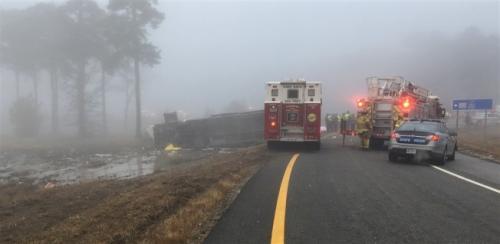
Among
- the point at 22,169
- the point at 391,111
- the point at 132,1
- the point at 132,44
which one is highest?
the point at 132,1

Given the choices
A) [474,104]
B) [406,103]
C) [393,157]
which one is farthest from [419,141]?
[474,104]

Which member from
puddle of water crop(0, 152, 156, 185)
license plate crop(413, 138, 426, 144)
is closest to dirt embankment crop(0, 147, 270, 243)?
license plate crop(413, 138, 426, 144)

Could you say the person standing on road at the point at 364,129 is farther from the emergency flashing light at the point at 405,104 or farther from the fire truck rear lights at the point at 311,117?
the fire truck rear lights at the point at 311,117

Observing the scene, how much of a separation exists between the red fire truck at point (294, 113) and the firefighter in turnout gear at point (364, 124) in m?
2.08

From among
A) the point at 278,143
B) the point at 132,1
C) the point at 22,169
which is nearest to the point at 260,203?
the point at 278,143

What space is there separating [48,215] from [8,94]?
10119 centimetres

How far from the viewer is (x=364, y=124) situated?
2297 centimetres

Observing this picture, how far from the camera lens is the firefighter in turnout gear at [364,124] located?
22906 mm

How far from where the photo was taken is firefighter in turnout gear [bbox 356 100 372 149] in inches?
902

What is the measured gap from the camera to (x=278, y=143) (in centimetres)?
2347

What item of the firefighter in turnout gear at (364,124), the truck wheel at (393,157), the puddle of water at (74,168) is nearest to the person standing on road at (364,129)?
the firefighter in turnout gear at (364,124)

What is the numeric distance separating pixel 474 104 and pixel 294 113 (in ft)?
46.5

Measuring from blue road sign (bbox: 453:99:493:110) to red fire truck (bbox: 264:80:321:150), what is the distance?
1283cm

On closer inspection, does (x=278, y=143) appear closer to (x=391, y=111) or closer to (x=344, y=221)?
(x=391, y=111)
